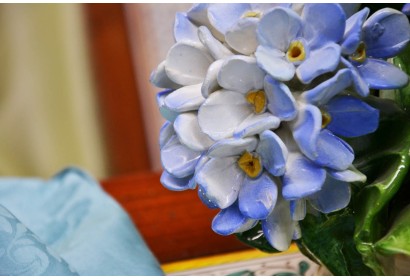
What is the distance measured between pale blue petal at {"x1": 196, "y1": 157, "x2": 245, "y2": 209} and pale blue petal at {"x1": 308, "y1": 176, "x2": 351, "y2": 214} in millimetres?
38

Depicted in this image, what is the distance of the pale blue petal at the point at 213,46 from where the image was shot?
322 millimetres

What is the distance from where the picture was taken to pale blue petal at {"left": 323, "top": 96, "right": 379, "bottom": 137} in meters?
0.31

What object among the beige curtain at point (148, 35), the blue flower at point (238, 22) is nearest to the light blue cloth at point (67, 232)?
the blue flower at point (238, 22)

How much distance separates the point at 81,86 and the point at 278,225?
1.11 meters

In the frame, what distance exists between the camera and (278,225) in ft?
1.09

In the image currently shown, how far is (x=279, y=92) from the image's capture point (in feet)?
0.98

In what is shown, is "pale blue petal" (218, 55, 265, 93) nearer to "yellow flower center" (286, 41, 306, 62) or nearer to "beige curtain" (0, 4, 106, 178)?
"yellow flower center" (286, 41, 306, 62)

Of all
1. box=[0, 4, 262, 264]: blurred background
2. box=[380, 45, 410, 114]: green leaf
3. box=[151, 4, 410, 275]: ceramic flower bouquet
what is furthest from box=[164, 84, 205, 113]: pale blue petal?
box=[0, 4, 262, 264]: blurred background

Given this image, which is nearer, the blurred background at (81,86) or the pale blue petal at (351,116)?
the pale blue petal at (351,116)

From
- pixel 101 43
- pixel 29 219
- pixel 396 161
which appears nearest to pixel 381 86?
pixel 396 161

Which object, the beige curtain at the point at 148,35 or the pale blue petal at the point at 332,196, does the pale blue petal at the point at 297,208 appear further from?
the beige curtain at the point at 148,35

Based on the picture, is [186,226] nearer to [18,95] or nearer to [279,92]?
[279,92]

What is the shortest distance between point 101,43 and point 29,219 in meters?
0.88

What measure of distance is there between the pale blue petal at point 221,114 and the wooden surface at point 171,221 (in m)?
0.32
